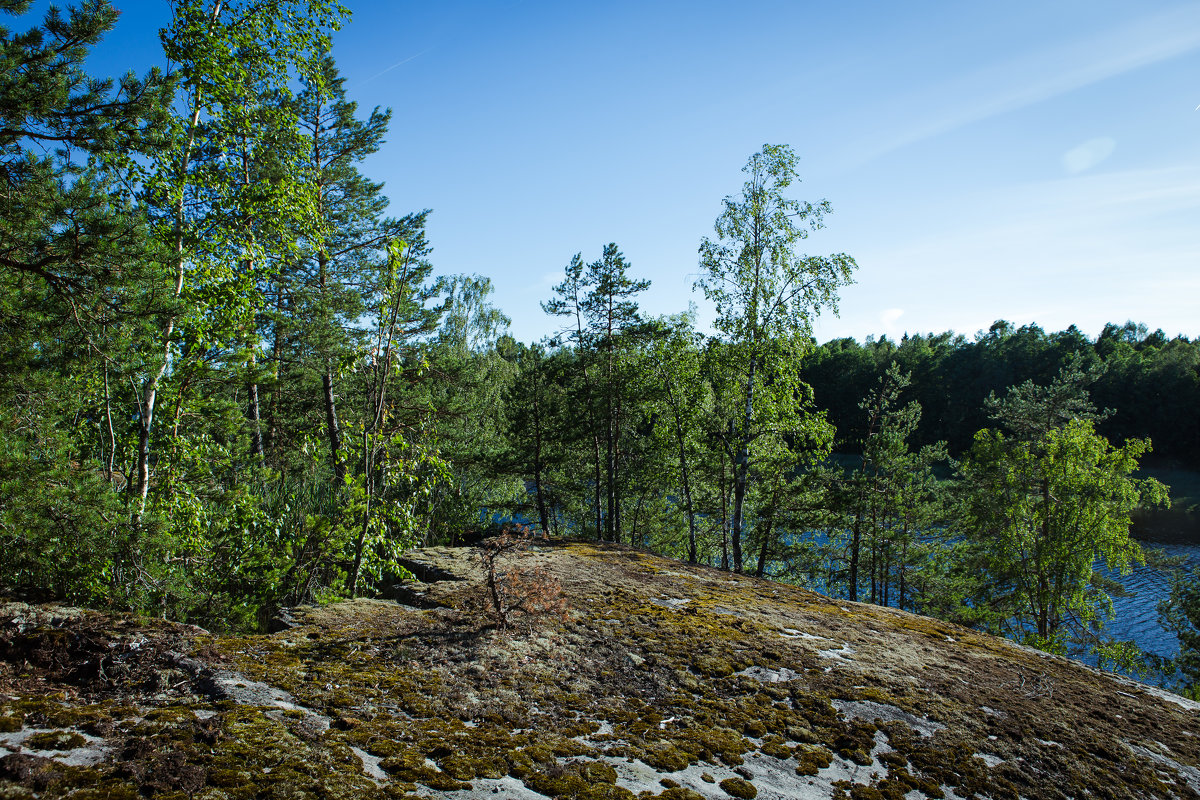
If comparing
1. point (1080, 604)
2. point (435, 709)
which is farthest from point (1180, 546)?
point (435, 709)

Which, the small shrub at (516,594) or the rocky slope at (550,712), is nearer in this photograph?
the rocky slope at (550,712)

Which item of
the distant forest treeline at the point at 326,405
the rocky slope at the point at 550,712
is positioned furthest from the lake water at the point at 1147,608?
the rocky slope at the point at 550,712

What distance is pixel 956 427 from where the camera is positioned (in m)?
A: 60.5

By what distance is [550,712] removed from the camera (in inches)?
166

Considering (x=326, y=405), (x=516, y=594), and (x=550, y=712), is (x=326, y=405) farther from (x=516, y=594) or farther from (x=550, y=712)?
(x=550, y=712)

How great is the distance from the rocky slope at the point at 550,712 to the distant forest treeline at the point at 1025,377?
137ft

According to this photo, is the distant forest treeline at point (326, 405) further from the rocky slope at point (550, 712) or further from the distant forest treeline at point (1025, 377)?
the distant forest treeline at point (1025, 377)

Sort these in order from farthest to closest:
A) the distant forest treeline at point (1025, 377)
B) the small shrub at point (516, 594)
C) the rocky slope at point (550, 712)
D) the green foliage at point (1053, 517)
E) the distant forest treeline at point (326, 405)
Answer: the distant forest treeline at point (1025, 377), the green foliage at point (1053, 517), the small shrub at point (516, 594), the distant forest treeline at point (326, 405), the rocky slope at point (550, 712)

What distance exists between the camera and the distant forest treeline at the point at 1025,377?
51375 millimetres

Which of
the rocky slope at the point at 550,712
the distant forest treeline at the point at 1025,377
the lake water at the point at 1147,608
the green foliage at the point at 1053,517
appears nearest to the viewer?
the rocky slope at the point at 550,712

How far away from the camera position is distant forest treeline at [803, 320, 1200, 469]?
169 feet

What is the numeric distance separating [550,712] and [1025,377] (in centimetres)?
7277

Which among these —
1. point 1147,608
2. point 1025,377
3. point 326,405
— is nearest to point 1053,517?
point 1147,608

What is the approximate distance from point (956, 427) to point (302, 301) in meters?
67.7
